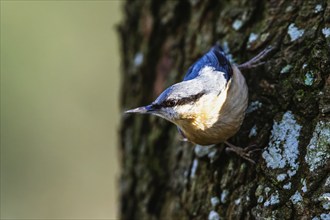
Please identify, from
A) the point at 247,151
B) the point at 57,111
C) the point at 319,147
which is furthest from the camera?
the point at 57,111

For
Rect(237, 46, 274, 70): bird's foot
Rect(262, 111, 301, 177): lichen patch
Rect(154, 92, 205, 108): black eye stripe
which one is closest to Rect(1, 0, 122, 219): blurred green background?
Rect(237, 46, 274, 70): bird's foot

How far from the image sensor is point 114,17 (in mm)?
7316

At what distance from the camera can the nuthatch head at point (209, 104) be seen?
8.98 feet

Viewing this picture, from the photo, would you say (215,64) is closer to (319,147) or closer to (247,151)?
(247,151)

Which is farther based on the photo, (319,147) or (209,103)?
(209,103)

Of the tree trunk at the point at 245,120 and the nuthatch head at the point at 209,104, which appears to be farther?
the nuthatch head at the point at 209,104

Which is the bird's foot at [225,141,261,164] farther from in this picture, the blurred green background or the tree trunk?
the blurred green background

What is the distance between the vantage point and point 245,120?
2.81 metres

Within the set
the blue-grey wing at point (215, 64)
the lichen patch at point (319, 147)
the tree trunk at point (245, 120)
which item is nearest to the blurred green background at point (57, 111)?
the tree trunk at point (245, 120)

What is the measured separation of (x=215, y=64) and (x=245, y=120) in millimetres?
360

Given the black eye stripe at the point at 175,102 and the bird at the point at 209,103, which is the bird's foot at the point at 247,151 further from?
the black eye stripe at the point at 175,102

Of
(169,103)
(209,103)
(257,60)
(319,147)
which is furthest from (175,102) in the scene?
(319,147)

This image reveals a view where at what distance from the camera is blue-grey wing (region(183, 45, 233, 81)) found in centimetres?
291

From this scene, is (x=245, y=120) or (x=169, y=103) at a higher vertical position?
(x=169, y=103)
